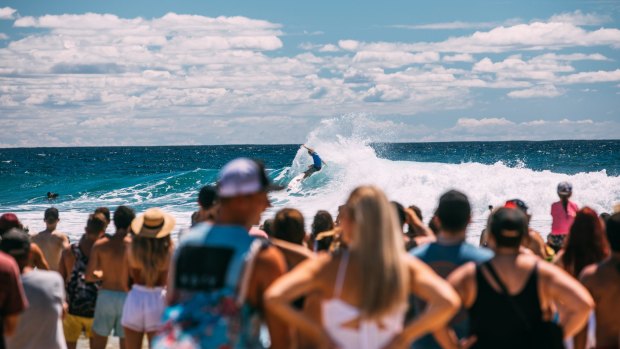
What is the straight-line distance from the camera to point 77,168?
227 ft

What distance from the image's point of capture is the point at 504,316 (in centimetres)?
323

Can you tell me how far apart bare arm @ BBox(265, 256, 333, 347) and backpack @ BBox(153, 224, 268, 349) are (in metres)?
0.11

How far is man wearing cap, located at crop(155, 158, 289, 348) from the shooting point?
9.42 ft

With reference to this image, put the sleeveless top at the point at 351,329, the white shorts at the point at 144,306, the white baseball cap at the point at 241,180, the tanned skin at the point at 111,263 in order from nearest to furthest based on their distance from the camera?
the sleeveless top at the point at 351,329 < the white baseball cap at the point at 241,180 < the white shorts at the point at 144,306 < the tanned skin at the point at 111,263

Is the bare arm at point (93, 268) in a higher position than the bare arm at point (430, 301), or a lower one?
lower

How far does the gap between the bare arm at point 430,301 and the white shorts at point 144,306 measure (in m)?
2.55

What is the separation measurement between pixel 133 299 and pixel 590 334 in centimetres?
281

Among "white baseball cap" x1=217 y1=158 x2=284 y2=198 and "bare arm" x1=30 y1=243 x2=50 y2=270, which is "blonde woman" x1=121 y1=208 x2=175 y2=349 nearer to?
"bare arm" x1=30 y1=243 x2=50 y2=270

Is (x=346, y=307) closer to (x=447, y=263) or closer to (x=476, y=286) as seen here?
(x=476, y=286)

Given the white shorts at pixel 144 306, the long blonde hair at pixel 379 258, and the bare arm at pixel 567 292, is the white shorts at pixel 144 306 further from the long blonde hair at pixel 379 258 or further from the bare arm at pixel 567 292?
the bare arm at pixel 567 292

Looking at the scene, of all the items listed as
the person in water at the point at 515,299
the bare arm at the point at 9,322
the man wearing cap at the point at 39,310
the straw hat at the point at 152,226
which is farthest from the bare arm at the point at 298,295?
the straw hat at the point at 152,226

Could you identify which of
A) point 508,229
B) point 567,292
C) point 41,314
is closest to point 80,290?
point 41,314

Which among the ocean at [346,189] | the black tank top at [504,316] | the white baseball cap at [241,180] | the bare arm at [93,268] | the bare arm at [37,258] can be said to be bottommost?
the ocean at [346,189]

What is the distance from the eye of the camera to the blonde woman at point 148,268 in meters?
5.01
